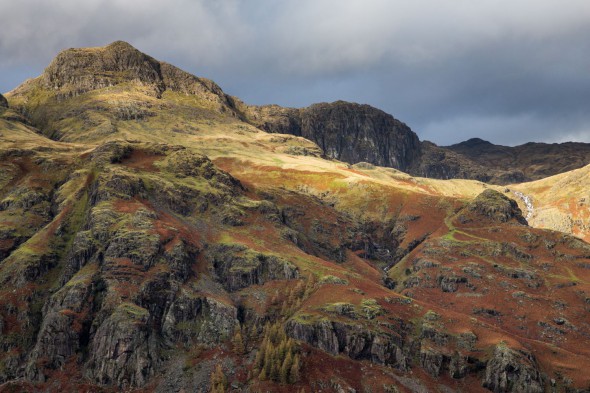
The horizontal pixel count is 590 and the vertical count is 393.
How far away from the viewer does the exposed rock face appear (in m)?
115

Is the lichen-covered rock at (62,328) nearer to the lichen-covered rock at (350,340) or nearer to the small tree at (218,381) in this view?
the small tree at (218,381)

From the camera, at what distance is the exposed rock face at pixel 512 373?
115062mm

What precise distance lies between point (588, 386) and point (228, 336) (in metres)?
89.9

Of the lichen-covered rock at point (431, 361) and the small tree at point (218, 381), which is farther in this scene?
the lichen-covered rock at point (431, 361)

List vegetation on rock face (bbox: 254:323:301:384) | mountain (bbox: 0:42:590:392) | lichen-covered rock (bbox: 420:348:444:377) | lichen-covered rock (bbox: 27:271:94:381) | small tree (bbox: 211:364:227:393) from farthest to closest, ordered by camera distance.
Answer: lichen-covered rock (bbox: 420:348:444:377) → mountain (bbox: 0:42:590:392) → lichen-covered rock (bbox: 27:271:94:381) → vegetation on rock face (bbox: 254:323:301:384) → small tree (bbox: 211:364:227:393)

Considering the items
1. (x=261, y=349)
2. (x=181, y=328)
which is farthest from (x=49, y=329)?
(x=261, y=349)

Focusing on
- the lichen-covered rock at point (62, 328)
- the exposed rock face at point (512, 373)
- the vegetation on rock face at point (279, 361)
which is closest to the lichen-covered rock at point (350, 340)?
the vegetation on rock face at point (279, 361)

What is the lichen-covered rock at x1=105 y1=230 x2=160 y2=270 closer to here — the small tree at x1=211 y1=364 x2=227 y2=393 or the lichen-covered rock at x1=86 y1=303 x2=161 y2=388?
the lichen-covered rock at x1=86 y1=303 x2=161 y2=388

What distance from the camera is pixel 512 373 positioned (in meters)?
117

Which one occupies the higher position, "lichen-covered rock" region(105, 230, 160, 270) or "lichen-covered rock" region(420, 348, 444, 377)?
"lichen-covered rock" region(105, 230, 160, 270)

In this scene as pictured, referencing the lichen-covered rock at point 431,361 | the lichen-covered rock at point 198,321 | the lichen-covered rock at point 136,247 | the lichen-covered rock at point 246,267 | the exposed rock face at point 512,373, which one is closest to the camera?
the exposed rock face at point 512,373

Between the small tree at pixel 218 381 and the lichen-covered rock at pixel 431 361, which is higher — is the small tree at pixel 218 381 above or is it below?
below

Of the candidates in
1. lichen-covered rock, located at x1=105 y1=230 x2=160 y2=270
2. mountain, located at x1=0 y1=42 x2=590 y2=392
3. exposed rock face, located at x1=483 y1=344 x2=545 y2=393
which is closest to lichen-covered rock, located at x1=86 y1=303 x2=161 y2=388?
mountain, located at x1=0 y1=42 x2=590 y2=392

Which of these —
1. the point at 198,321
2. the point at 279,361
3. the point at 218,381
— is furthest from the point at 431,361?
the point at 198,321
